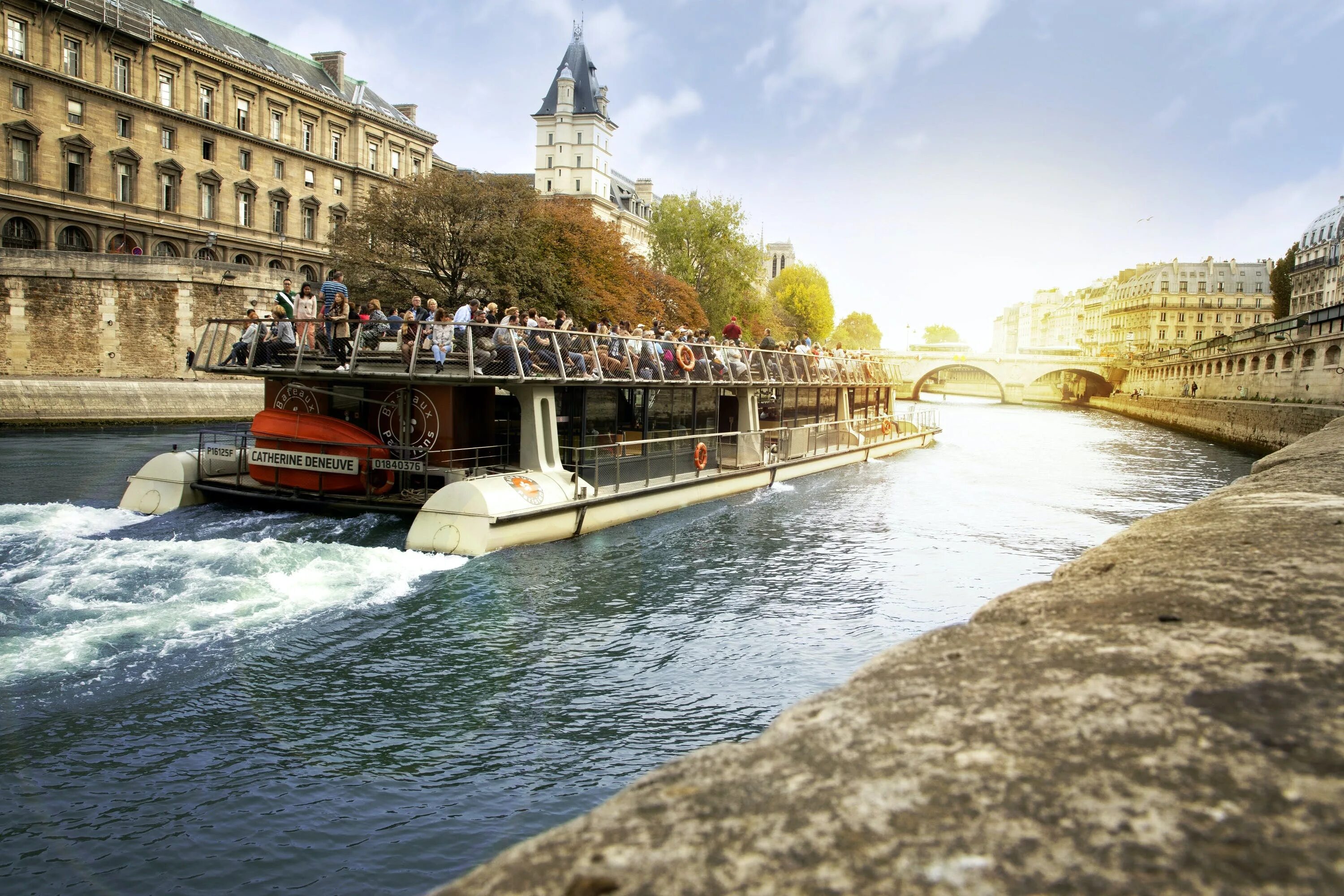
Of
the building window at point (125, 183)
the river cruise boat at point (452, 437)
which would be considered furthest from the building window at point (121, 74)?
the river cruise boat at point (452, 437)

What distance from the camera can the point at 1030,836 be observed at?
195 cm

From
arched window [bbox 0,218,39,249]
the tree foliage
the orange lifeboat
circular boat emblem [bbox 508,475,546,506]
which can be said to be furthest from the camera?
arched window [bbox 0,218,39,249]

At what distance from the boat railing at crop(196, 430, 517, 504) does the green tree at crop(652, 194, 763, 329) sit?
53598mm

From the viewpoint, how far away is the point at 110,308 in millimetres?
41188

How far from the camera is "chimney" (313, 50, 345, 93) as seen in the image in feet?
233

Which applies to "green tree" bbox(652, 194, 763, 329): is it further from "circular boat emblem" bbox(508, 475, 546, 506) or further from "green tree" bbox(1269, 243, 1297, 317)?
"green tree" bbox(1269, 243, 1297, 317)

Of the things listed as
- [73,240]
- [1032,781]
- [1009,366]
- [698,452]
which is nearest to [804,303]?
[1009,366]

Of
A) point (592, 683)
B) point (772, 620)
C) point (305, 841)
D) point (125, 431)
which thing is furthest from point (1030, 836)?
point (125, 431)

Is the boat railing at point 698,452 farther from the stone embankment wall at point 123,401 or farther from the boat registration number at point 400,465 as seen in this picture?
the stone embankment wall at point 123,401

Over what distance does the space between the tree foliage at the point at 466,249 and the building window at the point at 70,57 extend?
20.2m

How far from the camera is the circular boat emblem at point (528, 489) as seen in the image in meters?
16.2

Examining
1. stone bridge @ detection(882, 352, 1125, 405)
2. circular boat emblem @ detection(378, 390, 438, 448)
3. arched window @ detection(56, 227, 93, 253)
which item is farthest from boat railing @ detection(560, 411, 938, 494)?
stone bridge @ detection(882, 352, 1125, 405)

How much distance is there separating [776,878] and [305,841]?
19.4ft

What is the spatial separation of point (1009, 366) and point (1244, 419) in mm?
59773
